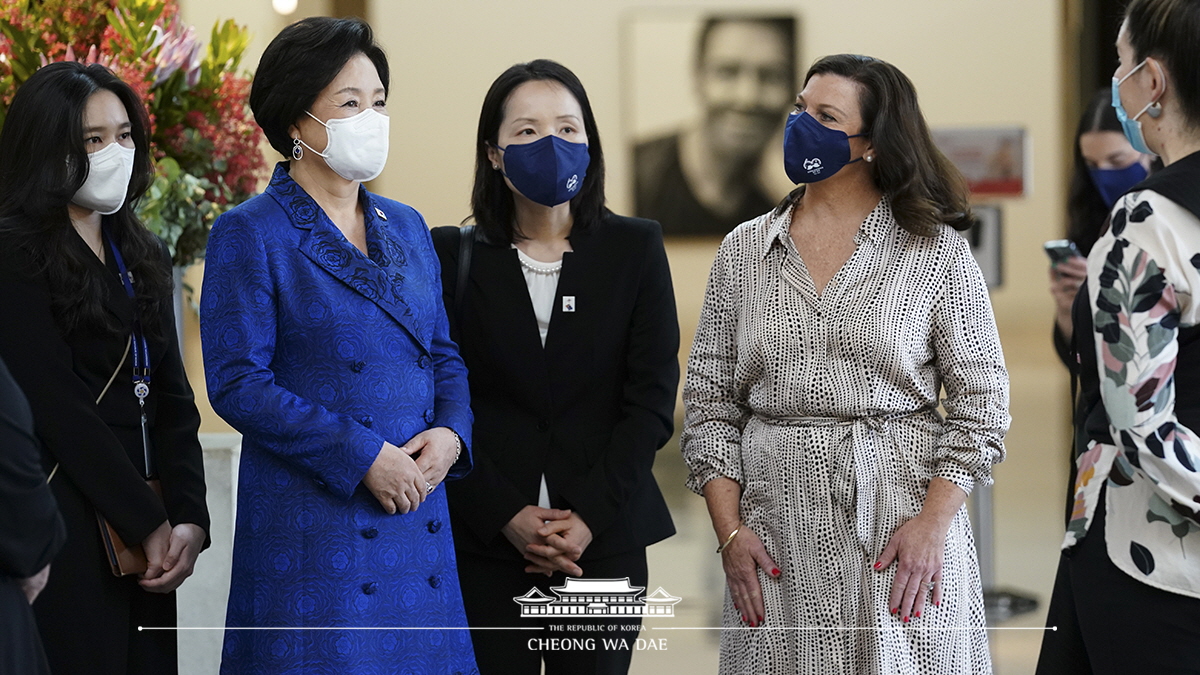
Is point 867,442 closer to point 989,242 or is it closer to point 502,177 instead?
point 502,177

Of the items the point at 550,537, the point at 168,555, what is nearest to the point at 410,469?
the point at 550,537

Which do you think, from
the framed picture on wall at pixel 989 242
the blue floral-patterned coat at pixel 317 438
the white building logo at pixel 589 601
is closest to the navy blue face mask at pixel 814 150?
the blue floral-patterned coat at pixel 317 438

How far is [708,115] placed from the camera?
8.77 m

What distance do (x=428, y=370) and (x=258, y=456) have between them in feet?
Answer: 1.16

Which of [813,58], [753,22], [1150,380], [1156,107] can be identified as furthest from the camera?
[753,22]

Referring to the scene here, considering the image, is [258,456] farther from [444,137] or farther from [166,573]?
[444,137]

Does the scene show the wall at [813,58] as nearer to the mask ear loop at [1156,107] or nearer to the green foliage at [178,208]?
the green foliage at [178,208]

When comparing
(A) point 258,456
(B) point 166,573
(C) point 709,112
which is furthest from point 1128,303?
(C) point 709,112

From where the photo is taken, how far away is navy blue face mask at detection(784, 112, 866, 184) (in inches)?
88.8

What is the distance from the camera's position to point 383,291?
2.18 meters

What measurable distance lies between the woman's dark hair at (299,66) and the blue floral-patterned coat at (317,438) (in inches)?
4.9

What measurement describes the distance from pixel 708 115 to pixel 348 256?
689 cm

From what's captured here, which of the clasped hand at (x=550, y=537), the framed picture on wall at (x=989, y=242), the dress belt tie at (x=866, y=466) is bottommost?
the clasped hand at (x=550, y=537)

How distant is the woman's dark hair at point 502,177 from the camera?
2549 mm
